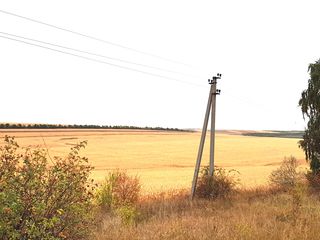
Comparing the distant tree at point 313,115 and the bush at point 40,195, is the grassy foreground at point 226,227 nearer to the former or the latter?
the bush at point 40,195

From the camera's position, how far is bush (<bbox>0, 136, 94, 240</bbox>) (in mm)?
6625

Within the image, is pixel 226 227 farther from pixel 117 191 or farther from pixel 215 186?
pixel 215 186

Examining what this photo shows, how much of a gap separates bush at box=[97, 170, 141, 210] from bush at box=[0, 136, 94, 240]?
813 cm

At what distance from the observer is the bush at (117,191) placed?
16.6 meters

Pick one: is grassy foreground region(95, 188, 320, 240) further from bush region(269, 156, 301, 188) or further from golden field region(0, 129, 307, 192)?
golden field region(0, 129, 307, 192)

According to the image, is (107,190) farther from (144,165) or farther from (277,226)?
(144,165)

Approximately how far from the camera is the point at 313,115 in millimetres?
24734

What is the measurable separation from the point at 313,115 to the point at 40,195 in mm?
20879

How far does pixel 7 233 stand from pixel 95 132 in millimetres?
75896

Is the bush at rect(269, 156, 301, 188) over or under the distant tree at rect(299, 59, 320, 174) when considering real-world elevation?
under

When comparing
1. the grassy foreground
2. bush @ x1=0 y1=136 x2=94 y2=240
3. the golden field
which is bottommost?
the golden field

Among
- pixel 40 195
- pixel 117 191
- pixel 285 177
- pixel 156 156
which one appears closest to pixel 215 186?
pixel 117 191

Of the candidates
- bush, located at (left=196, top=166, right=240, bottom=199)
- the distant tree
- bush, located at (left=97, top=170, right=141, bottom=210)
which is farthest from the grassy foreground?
the distant tree

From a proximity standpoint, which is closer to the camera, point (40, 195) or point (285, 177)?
point (40, 195)
